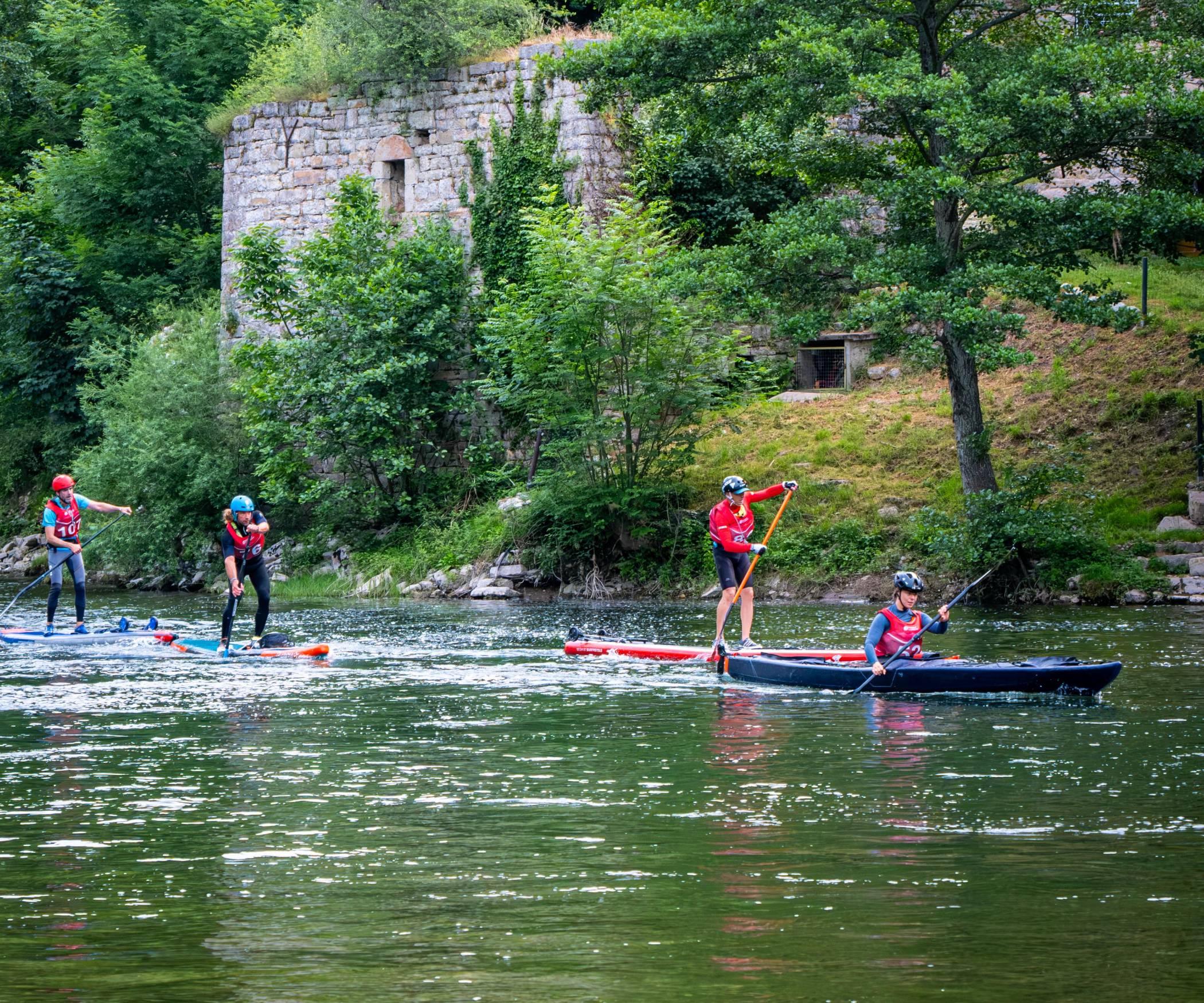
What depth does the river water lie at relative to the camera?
5.19 meters

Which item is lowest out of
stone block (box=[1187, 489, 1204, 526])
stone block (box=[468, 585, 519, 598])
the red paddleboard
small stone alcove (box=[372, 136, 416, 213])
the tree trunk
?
the red paddleboard

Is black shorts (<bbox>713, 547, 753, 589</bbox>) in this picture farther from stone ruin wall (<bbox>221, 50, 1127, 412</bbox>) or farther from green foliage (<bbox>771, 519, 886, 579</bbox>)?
stone ruin wall (<bbox>221, 50, 1127, 412</bbox>)

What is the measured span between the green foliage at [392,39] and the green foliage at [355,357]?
2.35 m

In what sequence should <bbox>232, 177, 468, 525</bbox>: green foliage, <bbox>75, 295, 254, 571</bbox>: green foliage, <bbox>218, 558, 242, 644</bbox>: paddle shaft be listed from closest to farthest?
<bbox>218, 558, 242, 644</bbox>: paddle shaft → <bbox>232, 177, 468, 525</bbox>: green foliage → <bbox>75, 295, 254, 571</bbox>: green foliage

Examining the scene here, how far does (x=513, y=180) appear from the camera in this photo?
27.5 meters

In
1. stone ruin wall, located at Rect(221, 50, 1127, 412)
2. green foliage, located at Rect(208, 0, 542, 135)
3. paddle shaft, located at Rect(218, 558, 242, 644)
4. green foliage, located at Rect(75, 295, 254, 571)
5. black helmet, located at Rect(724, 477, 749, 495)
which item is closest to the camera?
black helmet, located at Rect(724, 477, 749, 495)

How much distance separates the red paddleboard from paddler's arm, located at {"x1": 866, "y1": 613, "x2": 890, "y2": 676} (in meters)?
0.79

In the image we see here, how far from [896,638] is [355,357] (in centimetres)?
1576

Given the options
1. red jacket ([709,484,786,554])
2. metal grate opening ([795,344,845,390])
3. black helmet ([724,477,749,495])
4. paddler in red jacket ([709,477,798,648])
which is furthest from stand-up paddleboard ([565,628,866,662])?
metal grate opening ([795,344,845,390])

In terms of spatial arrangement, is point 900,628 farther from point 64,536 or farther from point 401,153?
point 401,153

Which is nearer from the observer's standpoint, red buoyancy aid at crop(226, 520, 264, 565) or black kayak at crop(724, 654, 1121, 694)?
black kayak at crop(724, 654, 1121, 694)

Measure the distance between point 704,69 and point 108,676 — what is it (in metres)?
11.5

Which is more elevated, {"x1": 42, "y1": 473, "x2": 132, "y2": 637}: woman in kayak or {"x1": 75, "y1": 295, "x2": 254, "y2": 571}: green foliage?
{"x1": 75, "y1": 295, "x2": 254, "y2": 571}: green foliage

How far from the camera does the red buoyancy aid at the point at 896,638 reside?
40.1 feet
